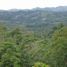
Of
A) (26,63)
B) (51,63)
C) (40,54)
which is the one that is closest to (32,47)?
(40,54)

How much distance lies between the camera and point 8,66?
21953 mm

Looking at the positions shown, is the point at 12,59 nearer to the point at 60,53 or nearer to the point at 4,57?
the point at 4,57

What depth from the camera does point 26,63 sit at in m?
24.7

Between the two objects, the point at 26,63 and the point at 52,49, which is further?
the point at 26,63

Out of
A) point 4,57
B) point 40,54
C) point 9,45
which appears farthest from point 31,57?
point 4,57

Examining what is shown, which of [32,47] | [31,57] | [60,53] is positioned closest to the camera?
[60,53]

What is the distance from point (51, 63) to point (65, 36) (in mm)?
2524

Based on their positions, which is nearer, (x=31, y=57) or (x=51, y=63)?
(x=51, y=63)

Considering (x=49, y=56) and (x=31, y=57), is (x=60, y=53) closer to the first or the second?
(x=49, y=56)

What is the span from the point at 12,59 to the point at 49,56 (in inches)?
120

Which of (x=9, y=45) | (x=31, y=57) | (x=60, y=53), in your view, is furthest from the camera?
(x=31, y=57)

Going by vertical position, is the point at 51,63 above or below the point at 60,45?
below

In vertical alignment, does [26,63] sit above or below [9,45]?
below

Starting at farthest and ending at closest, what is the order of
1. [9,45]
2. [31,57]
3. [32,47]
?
[32,47] < [31,57] < [9,45]
